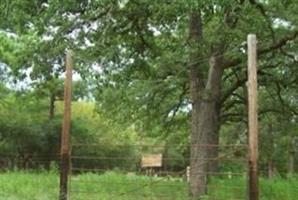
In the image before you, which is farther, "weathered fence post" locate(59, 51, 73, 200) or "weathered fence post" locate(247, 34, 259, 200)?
"weathered fence post" locate(59, 51, 73, 200)

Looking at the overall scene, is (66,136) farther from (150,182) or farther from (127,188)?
(127,188)

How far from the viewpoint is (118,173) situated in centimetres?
1908

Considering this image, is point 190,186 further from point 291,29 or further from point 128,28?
point 291,29

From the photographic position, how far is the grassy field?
15.5m

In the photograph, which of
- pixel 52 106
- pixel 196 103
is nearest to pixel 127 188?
pixel 196 103

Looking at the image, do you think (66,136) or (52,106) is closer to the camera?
(66,136)

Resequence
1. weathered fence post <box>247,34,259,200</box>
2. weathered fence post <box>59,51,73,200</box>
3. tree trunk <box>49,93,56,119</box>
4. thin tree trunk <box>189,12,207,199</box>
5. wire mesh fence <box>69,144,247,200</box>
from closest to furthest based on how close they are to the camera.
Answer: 1. weathered fence post <box>247,34,259,200</box>
2. weathered fence post <box>59,51,73,200</box>
3. wire mesh fence <box>69,144,247,200</box>
4. thin tree trunk <box>189,12,207,199</box>
5. tree trunk <box>49,93,56,119</box>

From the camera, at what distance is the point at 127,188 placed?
1720 cm

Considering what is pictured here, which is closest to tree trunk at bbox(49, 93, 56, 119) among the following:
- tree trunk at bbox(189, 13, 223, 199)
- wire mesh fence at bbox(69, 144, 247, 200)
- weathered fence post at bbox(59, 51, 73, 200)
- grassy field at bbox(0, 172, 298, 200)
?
tree trunk at bbox(189, 13, 223, 199)

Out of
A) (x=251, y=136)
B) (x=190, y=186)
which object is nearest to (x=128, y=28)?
(x=190, y=186)

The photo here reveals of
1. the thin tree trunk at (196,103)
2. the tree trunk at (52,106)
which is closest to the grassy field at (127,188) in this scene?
the thin tree trunk at (196,103)

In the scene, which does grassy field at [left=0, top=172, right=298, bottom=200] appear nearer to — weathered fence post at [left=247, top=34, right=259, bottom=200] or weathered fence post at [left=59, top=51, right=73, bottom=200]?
weathered fence post at [left=59, top=51, right=73, bottom=200]

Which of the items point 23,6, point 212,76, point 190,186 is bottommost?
point 190,186

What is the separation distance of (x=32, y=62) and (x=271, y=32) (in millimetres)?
A: 7472
